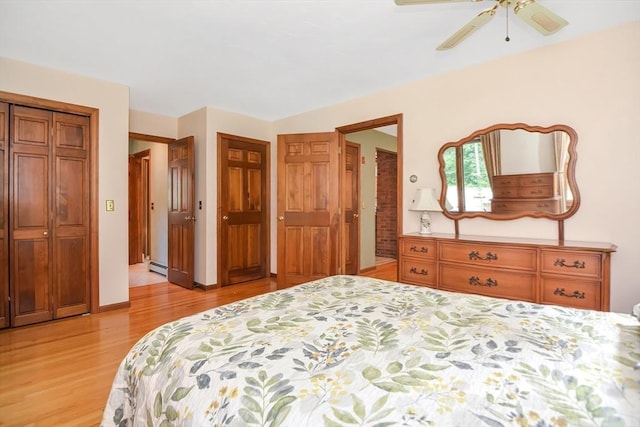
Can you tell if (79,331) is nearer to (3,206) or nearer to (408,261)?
(3,206)

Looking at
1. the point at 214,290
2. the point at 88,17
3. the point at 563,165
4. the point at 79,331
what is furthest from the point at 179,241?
the point at 563,165

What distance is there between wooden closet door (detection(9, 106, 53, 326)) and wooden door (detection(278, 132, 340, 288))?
2.44 m

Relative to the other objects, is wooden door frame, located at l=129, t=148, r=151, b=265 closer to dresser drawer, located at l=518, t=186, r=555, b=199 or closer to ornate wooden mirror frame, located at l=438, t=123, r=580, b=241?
ornate wooden mirror frame, located at l=438, t=123, r=580, b=241

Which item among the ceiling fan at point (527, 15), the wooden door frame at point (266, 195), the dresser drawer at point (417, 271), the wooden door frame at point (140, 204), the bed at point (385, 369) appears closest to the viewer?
the bed at point (385, 369)

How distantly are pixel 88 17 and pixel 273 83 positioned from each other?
1683mm

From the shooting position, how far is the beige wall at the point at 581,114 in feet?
7.77

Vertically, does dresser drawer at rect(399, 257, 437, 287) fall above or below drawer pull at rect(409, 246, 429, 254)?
below

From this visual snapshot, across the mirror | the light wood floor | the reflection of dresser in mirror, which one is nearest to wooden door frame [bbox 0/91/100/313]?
the light wood floor

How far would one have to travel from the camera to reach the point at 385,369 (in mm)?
854

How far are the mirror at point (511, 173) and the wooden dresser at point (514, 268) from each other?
0.34 metres

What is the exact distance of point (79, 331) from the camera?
9.61 ft

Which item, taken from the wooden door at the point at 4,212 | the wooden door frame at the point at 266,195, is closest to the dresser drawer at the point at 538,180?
the wooden door frame at the point at 266,195

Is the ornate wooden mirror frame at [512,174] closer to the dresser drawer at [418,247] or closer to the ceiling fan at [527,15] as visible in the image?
the dresser drawer at [418,247]

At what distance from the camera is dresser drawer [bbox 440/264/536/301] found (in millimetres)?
2404
